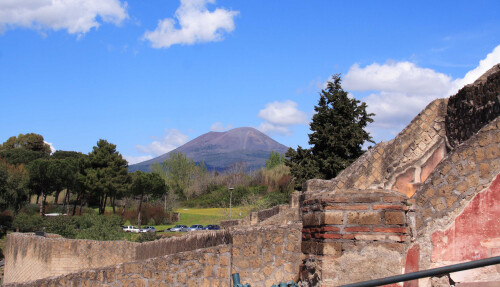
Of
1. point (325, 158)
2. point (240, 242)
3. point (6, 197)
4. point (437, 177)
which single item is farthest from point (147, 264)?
point (6, 197)

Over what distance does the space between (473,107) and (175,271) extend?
5045 mm

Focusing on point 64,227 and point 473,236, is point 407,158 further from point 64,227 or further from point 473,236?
point 64,227

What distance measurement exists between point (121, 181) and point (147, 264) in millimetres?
56763

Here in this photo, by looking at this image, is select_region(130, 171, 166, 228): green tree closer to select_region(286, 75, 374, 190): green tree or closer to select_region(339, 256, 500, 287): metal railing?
select_region(286, 75, 374, 190): green tree

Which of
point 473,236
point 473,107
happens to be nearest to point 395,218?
point 473,236

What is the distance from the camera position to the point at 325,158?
37906mm

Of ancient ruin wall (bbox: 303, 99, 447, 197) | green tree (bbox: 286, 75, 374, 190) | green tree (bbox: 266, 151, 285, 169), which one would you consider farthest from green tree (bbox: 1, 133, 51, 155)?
ancient ruin wall (bbox: 303, 99, 447, 197)

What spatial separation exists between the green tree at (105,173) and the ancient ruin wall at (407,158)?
176 feet

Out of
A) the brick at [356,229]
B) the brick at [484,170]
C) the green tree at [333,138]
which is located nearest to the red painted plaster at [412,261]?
the brick at [356,229]

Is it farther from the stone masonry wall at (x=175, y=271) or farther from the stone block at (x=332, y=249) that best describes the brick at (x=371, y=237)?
the stone masonry wall at (x=175, y=271)

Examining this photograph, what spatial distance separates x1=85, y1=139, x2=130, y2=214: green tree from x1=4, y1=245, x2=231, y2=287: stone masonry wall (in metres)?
54.9

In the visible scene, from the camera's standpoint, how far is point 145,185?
67.4m

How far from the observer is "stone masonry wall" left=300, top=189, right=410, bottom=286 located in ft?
15.5

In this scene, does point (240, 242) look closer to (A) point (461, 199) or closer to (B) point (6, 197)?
(A) point (461, 199)
